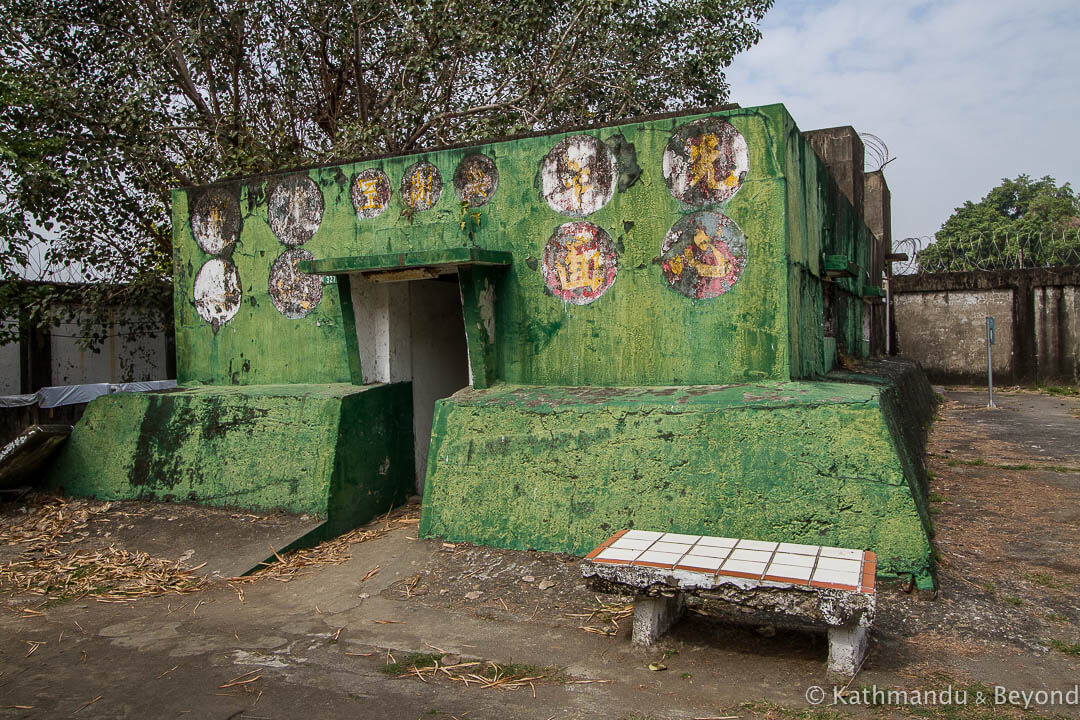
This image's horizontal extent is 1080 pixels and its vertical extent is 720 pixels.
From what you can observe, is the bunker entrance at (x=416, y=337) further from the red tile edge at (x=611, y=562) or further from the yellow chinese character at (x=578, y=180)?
the red tile edge at (x=611, y=562)

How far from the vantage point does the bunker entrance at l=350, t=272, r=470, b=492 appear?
6.36 meters

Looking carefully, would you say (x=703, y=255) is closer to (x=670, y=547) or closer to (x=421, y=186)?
(x=670, y=547)

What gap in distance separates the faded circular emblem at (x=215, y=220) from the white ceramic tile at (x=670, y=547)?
5.02m

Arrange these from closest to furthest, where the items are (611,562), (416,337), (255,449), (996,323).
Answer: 1. (611,562)
2. (255,449)
3. (416,337)
4. (996,323)

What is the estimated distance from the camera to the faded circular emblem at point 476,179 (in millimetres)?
5855

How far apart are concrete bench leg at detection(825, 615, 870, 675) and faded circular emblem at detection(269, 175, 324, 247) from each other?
5131 millimetres

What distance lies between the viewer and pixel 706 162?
514 cm

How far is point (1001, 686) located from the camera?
9.96 feet

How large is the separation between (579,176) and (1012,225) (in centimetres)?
3004

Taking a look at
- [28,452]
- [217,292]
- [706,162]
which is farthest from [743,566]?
[28,452]

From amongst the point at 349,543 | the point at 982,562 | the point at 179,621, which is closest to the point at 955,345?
the point at 982,562

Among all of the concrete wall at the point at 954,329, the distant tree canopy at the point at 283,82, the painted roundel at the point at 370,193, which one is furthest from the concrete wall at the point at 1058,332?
the painted roundel at the point at 370,193

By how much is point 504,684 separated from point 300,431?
316 cm

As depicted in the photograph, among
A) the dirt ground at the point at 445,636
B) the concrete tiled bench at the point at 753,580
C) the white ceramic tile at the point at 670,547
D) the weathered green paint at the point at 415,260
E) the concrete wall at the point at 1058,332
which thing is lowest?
the dirt ground at the point at 445,636
